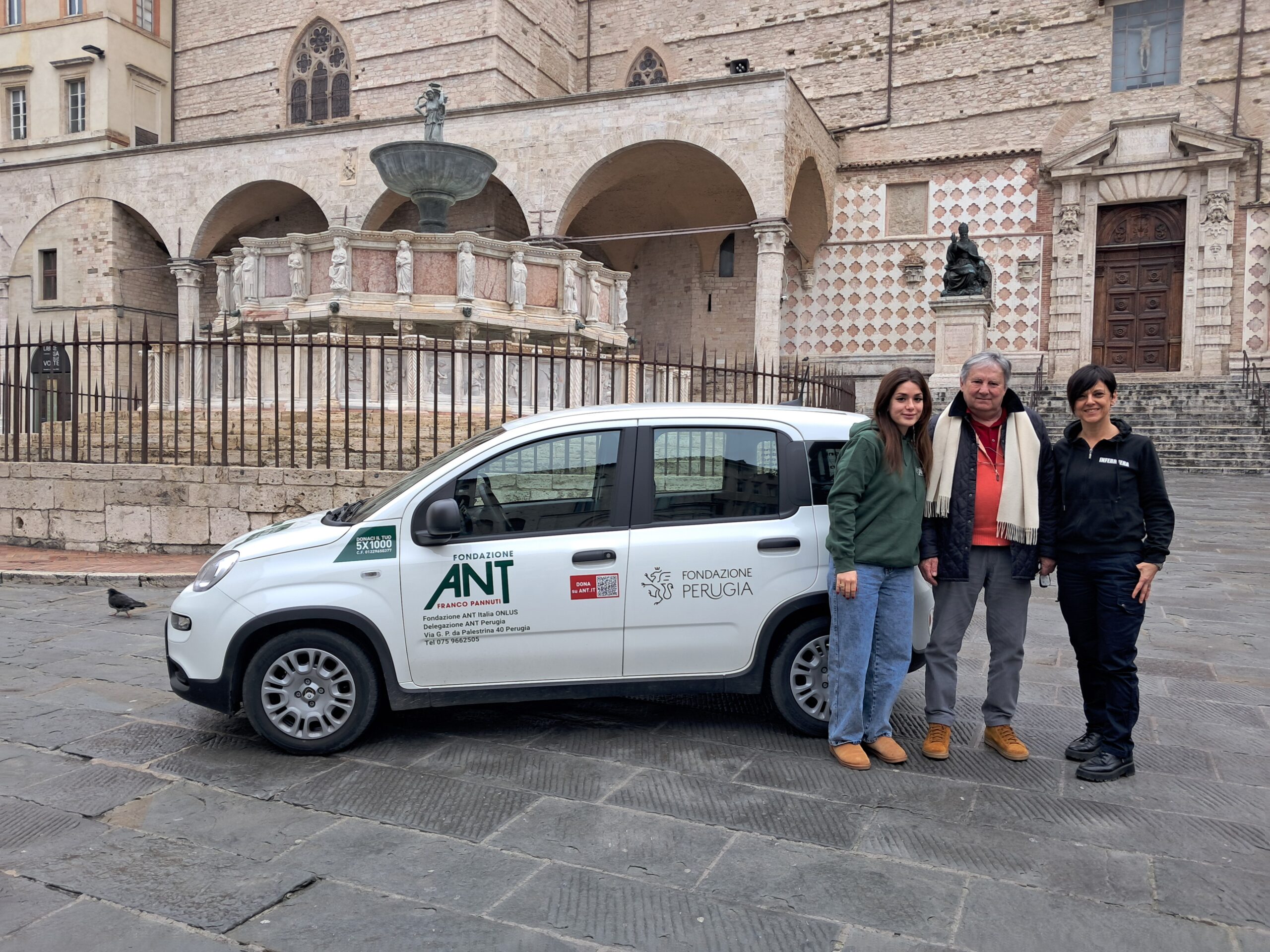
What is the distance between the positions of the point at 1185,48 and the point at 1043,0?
3.44 metres

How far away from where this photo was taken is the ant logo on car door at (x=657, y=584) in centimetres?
422

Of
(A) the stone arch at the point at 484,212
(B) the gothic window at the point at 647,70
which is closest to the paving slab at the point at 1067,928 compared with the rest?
(A) the stone arch at the point at 484,212

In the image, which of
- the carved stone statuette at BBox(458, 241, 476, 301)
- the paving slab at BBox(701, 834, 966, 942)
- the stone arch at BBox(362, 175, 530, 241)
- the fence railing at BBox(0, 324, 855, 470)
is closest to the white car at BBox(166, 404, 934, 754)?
the paving slab at BBox(701, 834, 966, 942)

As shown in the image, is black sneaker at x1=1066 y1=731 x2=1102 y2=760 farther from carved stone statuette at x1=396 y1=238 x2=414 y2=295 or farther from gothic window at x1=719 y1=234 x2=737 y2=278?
gothic window at x1=719 y1=234 x2=737 y2=278

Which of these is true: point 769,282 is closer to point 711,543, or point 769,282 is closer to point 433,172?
point 433,172

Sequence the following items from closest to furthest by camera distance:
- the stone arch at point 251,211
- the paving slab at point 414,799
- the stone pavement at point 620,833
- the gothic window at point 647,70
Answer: the stone pavement at point 620,833 < the paving slab at point 414,799 < the stone arch at point 251,211 < the gothic window at point 647,70

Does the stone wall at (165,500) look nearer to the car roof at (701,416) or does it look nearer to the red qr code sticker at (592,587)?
the car roof at (701,416)

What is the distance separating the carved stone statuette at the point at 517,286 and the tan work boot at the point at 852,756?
1002 cm

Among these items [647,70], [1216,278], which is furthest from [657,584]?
[647,70]

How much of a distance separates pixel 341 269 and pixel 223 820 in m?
10.2

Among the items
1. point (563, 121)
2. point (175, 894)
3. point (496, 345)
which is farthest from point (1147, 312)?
point (175, 894)

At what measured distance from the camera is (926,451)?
411 centimetres

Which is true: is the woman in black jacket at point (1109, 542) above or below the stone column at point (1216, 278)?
below

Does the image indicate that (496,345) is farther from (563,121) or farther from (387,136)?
(387,136)
